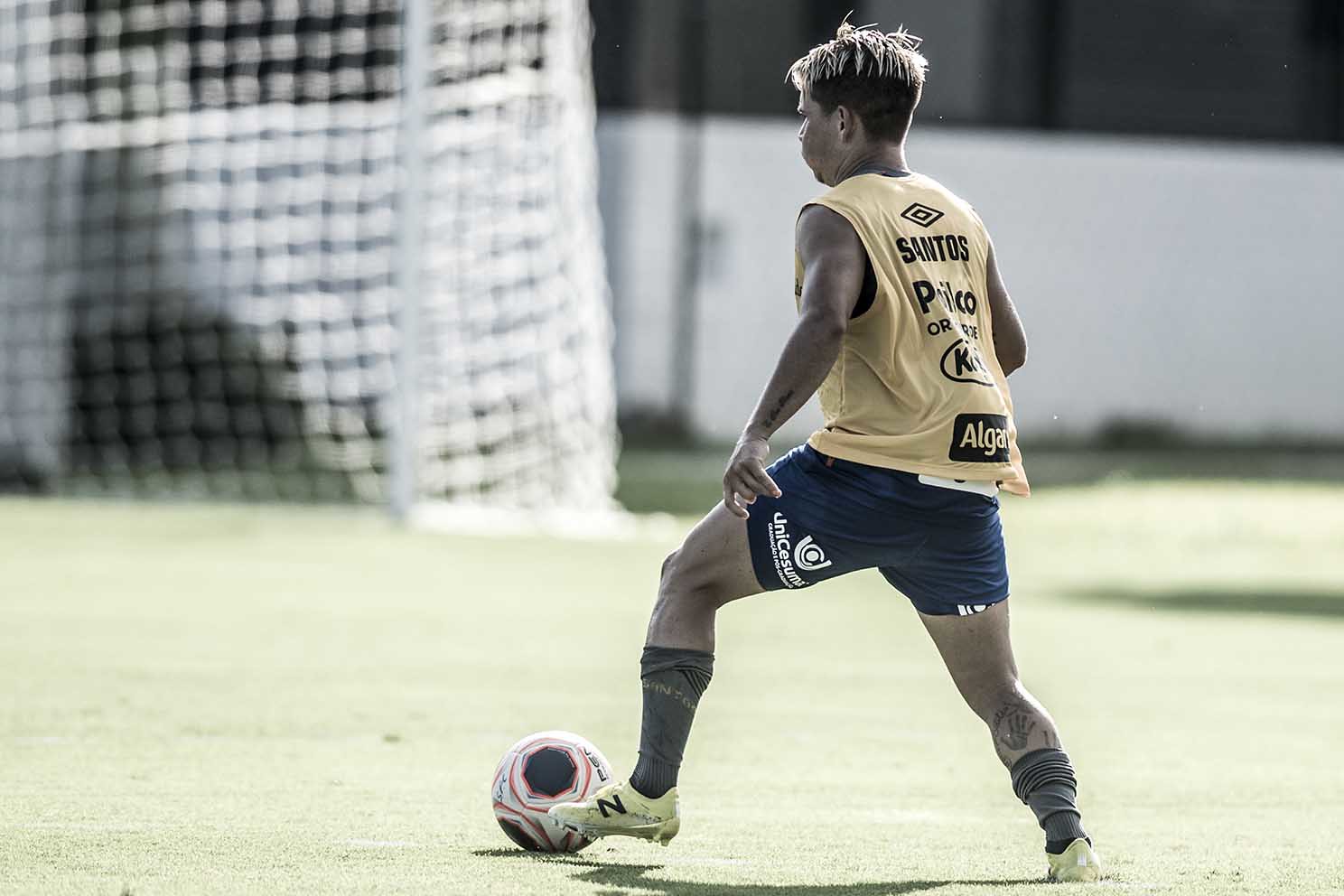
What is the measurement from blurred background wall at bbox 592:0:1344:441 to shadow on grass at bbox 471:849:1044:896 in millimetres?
18767

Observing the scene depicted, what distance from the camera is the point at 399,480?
13531mm

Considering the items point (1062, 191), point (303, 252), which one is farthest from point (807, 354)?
point (1062, 191)

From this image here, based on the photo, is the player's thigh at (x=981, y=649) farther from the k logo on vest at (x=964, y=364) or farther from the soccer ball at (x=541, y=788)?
the soccer ball at (x=541, y=788)

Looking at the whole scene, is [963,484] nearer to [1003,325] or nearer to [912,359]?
[912,359]

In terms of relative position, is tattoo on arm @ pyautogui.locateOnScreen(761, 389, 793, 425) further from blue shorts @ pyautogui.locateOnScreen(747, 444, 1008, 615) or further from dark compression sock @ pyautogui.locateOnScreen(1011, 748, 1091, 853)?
dark compression sock @ pyautogui.locateOnScreen(1011, 748, 1091, 853)

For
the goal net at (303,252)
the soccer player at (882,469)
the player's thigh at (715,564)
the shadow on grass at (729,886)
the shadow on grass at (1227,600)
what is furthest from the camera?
the goal net at (303,252)

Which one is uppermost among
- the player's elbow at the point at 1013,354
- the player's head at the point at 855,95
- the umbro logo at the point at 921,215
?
the player's head at the point at 855,95

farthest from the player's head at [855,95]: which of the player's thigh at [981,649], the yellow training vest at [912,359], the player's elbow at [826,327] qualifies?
the player's thigh at [981,649]

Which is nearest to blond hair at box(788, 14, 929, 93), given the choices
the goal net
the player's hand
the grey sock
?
the player's hand

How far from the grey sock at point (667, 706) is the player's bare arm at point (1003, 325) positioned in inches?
35.6

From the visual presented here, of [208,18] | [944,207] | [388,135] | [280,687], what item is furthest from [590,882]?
[208,18]

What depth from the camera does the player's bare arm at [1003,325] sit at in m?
4.37

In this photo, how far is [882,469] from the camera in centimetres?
416

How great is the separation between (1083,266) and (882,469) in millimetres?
21077
